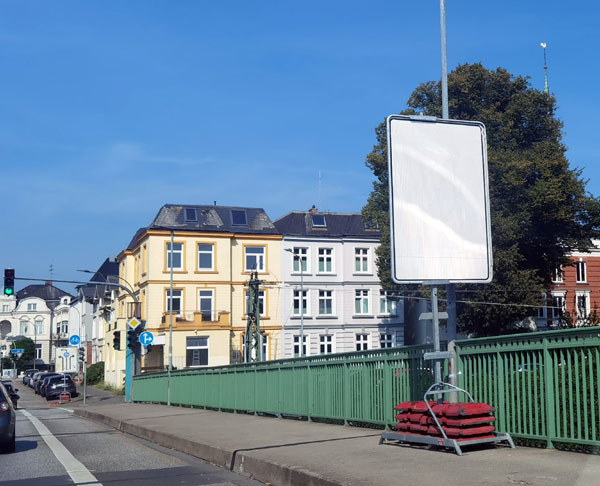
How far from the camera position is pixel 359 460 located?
30.5 ft

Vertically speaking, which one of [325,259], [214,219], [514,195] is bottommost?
[325,259]

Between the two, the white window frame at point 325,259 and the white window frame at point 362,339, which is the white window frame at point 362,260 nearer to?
the white window frame at point 325,259

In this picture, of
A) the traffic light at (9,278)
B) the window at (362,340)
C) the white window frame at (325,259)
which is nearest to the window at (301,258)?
the white window frame at (325,259)

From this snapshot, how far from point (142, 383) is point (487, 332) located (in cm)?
1958

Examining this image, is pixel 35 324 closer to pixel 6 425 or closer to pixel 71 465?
pixel 6 425

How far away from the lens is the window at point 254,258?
2405 inches

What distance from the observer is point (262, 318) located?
60.4 metres

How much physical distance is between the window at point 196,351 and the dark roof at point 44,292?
99.1m

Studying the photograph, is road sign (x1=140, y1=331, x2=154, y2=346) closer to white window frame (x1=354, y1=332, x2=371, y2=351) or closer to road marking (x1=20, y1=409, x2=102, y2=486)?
road marking (x1=20, y1=409, x2=102, y2=486)

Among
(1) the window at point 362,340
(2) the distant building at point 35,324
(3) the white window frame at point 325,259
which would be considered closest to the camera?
(3) the white window frame at point 325,259

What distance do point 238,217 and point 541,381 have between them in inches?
2134

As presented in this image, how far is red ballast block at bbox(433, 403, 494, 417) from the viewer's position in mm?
9430

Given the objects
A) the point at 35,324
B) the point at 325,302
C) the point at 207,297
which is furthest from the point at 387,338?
the point at 35,324

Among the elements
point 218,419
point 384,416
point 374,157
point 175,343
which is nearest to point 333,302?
point 175,343
